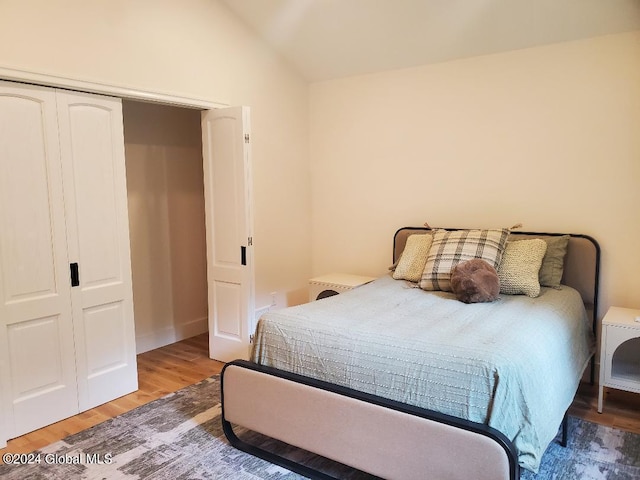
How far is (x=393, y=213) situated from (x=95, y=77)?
2.59m

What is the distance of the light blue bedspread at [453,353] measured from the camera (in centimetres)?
188

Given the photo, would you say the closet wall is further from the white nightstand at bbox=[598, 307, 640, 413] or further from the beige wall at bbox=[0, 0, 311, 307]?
the white nightstand at bbox=[598, 307, 640, 413]

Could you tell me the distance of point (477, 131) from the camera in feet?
12.4

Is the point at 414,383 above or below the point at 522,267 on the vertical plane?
below

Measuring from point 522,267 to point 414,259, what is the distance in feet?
2.58

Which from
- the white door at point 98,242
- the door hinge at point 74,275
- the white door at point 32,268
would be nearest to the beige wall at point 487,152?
the white door at point 98,242

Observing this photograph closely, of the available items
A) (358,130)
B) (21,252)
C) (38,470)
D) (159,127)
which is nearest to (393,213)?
(358,130)

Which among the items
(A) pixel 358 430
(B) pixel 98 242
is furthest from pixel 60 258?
(A) pixel 358 430

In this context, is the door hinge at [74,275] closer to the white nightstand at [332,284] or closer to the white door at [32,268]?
the white door at [32,268]

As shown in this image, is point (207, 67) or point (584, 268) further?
point (207, 67)

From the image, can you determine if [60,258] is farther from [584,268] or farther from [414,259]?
[584,268]

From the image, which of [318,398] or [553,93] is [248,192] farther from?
[553,93]

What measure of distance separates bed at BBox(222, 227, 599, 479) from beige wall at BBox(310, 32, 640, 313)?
85 cm

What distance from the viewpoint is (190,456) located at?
254 cm
